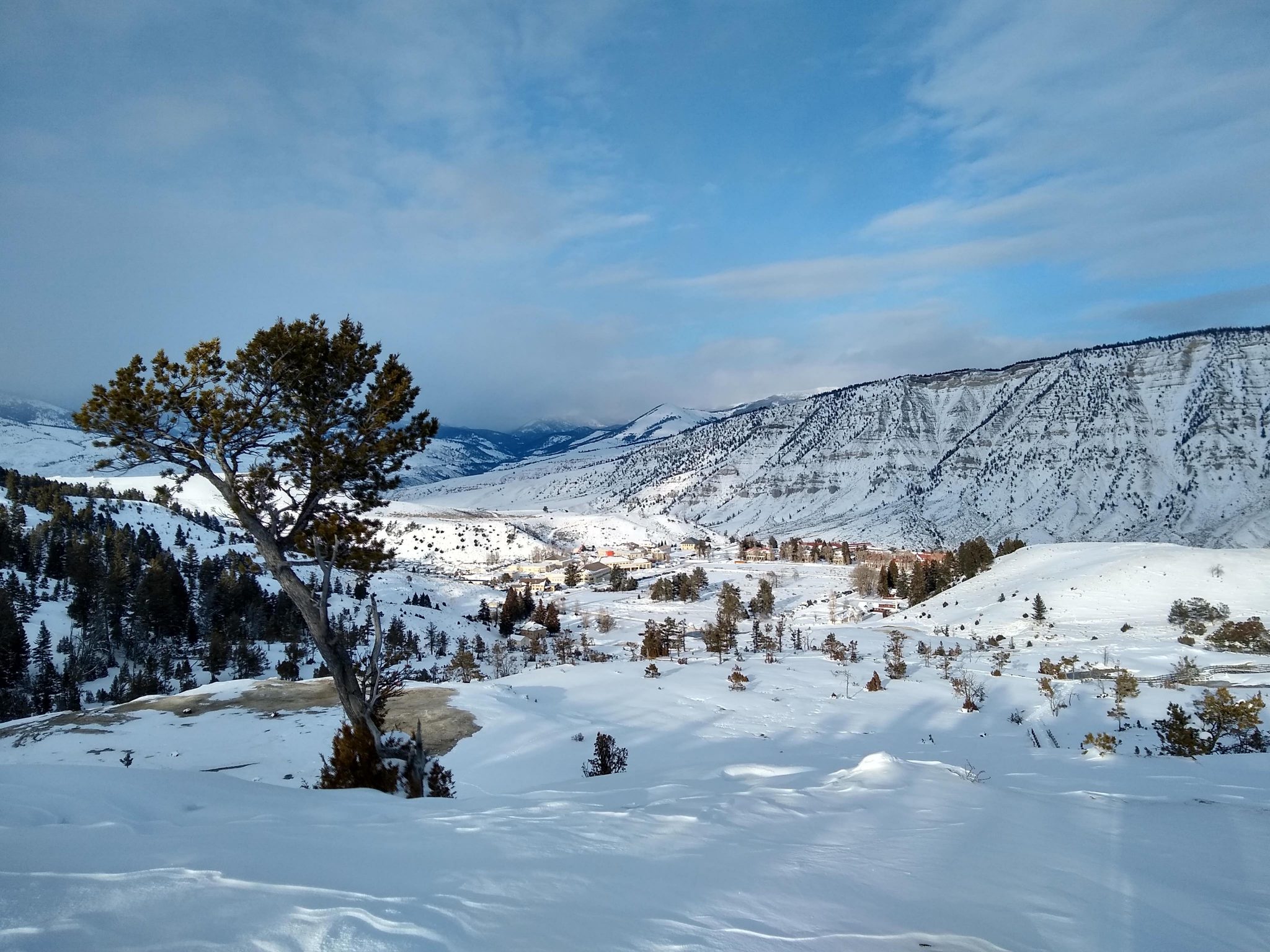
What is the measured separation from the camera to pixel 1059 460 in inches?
5950

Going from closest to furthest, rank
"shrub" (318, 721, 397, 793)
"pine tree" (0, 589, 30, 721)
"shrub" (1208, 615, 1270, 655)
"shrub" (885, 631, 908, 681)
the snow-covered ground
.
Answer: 1. the snow-covered ground
2. "shrub" (318, 721, 397, 793)
3. "shrub" (885, 631, 908, 681)
4. "shrub" (1208, 615, 1270, 655)
5. "pine tree" (0, 589, 30, 721)

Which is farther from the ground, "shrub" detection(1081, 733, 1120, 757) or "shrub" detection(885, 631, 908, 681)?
"shrub" detection(1081, 733, 1120, 757)

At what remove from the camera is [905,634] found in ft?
128

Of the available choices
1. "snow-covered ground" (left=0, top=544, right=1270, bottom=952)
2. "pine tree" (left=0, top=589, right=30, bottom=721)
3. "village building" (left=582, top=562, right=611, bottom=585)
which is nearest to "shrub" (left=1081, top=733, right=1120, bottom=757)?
"snow-covered ground" (left=0, top=544, right=1270, bottom=952)

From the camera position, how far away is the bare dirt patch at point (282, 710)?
14562mm

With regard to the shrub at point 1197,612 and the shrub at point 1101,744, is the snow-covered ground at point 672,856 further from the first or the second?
the shrub at point 1197,612

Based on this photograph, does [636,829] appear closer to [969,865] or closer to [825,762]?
[969,865]

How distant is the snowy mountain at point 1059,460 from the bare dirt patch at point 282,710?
132 meters

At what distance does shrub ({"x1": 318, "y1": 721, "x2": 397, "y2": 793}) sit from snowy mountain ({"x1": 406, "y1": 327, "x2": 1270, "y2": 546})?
13573 cm

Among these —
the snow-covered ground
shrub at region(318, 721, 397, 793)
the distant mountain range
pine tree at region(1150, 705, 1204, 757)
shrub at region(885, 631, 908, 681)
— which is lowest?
shrub at region(885, 631, 908, 681)

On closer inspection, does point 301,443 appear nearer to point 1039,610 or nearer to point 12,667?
point 1039,610

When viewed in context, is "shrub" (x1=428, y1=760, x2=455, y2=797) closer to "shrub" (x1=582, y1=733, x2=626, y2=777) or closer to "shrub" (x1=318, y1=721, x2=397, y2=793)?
"shrub" (x1=318, y1=721, x2=397, y2=793)

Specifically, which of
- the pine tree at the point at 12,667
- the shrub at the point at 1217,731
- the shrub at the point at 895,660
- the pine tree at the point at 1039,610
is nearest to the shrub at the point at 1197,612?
the pine tree at the point at 1039,610

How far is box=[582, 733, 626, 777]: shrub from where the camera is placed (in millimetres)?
10906
